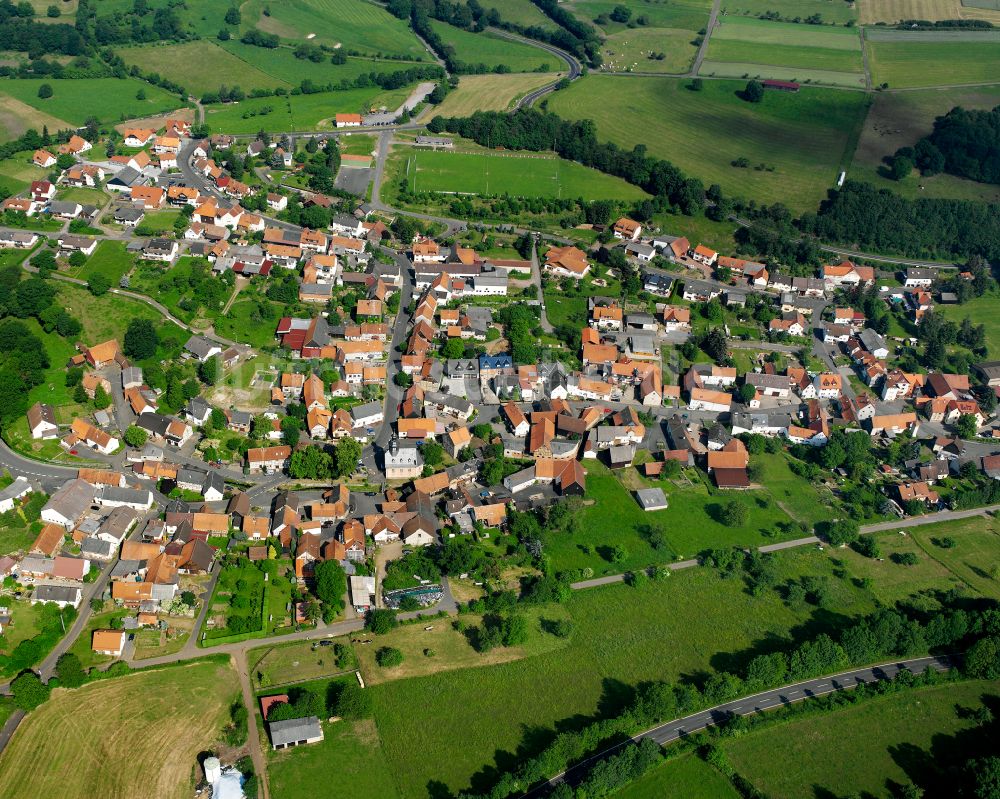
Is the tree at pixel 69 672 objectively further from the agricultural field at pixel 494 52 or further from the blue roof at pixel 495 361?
the agricultural field at pixel 494 52

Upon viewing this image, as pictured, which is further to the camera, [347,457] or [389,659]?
[347,457]

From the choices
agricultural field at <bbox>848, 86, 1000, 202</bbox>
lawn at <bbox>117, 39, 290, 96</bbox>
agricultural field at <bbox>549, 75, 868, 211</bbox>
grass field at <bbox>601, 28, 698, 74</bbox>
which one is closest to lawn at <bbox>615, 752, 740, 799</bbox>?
agricultural field at <bbox>549, 75, 868, 211</bbox>

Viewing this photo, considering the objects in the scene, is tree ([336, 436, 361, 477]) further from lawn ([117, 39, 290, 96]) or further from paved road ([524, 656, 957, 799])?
lawn ([117, 39, 290, 96])

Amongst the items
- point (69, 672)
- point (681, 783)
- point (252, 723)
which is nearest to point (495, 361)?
point (252, 723)

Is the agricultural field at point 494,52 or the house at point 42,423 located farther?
the agricultural field at point 494,52

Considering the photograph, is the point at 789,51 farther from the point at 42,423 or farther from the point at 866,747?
the point at 42,423

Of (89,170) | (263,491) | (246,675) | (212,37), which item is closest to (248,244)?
(89,170)

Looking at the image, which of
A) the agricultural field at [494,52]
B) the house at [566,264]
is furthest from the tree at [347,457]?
the agricultural field at [494,52]

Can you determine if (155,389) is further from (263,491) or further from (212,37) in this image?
(212,37)
